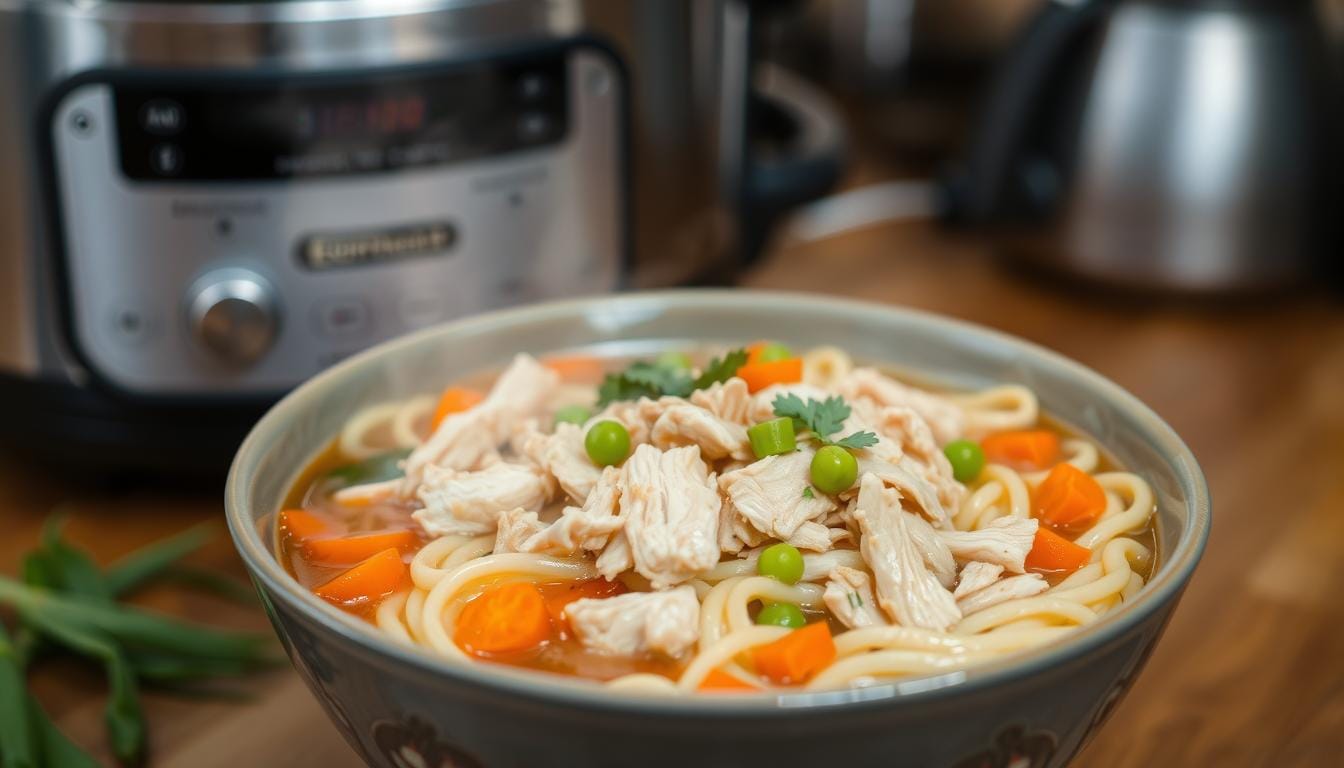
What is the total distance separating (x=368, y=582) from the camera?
101 cm

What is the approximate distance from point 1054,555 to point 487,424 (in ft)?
1.56

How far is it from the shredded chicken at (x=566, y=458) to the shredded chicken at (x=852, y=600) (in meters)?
0.20

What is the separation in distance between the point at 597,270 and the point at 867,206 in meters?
1.01

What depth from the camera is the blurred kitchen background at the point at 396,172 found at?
144cm

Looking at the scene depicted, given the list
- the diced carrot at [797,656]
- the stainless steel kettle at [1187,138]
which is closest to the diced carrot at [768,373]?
the diced carrot at [797,656]

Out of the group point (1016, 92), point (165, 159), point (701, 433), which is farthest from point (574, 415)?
point (1016, 92)

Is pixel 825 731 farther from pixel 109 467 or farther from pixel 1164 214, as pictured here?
pixel 1164 214

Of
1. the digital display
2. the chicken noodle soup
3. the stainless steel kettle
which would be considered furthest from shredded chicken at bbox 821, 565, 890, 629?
the stainless steel kettle

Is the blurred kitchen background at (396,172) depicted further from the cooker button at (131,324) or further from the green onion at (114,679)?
the green onion at (114,679)

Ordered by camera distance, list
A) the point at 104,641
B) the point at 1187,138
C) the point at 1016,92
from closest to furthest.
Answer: the point at 104,641 < the point at 1187,138 < the point at 1016,92

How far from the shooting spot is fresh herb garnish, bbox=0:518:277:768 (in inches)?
47.4

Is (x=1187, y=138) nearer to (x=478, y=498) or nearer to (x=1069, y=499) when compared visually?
(x=1069, y=499)

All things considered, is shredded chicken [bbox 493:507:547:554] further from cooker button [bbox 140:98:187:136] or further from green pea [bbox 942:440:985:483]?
cooker button [bbox 140:98:187:136]

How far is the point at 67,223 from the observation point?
4.82ft
